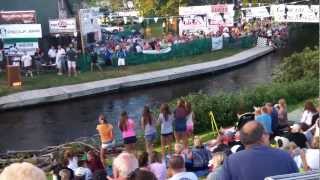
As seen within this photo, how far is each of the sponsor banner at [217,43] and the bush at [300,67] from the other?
16398mm

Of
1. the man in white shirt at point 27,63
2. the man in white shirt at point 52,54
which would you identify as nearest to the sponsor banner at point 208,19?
the man in white shirt at point 52,54

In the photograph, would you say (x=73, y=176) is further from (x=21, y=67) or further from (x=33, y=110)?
(x=21, y=67)

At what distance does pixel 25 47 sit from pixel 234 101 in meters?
15.4

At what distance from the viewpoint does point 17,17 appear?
3244 cm

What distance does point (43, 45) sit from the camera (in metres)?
35.1

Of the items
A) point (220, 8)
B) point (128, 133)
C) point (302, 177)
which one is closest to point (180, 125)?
point (128, 133)

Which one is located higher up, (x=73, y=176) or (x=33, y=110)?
(x=73, y=176)

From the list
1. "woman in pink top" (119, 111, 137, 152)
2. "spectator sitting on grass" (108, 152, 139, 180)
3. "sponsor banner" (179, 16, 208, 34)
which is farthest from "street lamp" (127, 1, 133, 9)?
"spectator sitting on grass" (108, 152, 139, 180)

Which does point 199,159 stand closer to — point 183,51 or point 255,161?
point 255,161

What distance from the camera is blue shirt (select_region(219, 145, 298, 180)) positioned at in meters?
4.94

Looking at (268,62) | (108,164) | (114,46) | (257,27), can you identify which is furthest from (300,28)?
(108,164)

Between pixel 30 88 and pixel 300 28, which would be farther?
pixel 300 28

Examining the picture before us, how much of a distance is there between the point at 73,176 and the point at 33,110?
16.9 meters

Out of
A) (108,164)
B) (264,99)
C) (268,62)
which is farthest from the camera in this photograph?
(268,62)
